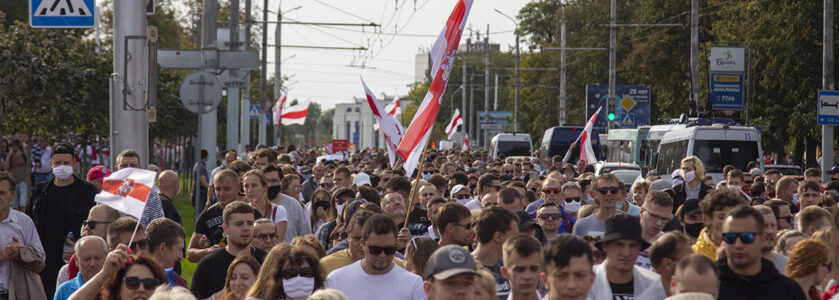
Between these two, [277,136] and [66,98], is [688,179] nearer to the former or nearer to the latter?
[66,98]

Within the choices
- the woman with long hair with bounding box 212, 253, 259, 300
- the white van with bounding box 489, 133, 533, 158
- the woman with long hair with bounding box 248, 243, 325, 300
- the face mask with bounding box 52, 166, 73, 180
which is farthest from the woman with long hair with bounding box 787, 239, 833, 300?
the white van with bounding box 489, 133, 533, 158

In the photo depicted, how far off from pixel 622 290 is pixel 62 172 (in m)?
5.63

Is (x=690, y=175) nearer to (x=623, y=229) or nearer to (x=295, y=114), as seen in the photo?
(x=623, y=229)

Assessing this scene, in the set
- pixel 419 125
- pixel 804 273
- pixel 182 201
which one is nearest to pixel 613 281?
pixel 804 273

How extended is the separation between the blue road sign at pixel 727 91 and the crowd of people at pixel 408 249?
83.9 ft

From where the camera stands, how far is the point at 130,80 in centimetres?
1303

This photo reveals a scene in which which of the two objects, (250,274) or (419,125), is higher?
(419,125)

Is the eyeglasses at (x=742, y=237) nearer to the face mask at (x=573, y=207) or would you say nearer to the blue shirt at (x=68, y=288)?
the blue shirt at (x=68, y=288)

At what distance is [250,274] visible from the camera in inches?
273

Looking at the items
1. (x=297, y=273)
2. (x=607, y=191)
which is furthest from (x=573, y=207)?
(x=297, y=273)

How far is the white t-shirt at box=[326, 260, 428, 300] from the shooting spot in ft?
22.7

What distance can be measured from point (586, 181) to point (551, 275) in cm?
912

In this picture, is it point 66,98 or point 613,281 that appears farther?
point 66,98

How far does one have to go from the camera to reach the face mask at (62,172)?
404 inches
